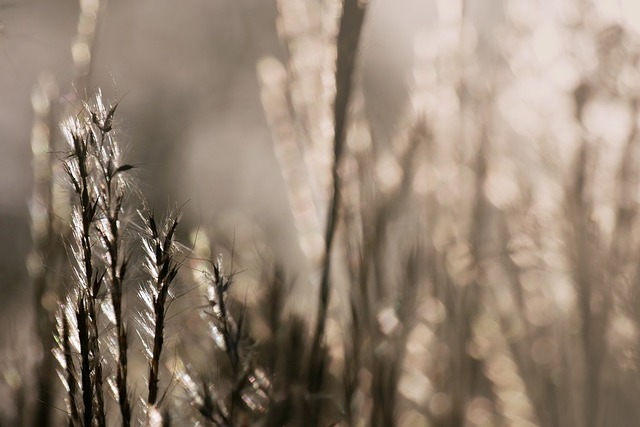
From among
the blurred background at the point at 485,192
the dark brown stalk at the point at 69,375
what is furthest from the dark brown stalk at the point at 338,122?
the dark brown stalk at the point at 69,375

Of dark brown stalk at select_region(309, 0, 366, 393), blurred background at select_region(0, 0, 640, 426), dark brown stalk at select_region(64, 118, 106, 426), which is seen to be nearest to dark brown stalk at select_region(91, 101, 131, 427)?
dark brown stalk at select_region(64, 118, 106, 426)

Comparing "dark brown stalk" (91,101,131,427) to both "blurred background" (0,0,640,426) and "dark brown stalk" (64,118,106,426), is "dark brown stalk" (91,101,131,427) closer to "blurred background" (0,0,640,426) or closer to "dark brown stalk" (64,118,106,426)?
"dark brown stalk" (64,118,106,426)

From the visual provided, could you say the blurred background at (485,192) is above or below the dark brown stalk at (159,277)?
above

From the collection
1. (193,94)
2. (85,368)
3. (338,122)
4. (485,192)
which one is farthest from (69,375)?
(193,94)

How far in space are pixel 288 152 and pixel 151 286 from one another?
0.62 m

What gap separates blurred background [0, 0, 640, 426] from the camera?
1069mm

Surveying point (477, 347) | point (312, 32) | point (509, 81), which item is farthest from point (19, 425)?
point (509, 81)

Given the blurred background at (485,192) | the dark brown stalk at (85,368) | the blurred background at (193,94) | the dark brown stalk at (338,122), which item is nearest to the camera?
the dark brown stalk at (85,368)

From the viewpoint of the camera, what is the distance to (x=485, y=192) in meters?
1.39

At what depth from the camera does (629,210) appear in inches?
48.0

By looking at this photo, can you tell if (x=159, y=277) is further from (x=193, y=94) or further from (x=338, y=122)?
(x=193, y=94)

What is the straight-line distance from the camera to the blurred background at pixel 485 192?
1.07 metres

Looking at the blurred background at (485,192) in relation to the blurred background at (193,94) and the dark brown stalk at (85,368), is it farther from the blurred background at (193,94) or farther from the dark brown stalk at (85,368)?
the dark brown stalk at (85,368)

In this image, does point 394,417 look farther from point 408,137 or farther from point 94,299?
point 94,299
